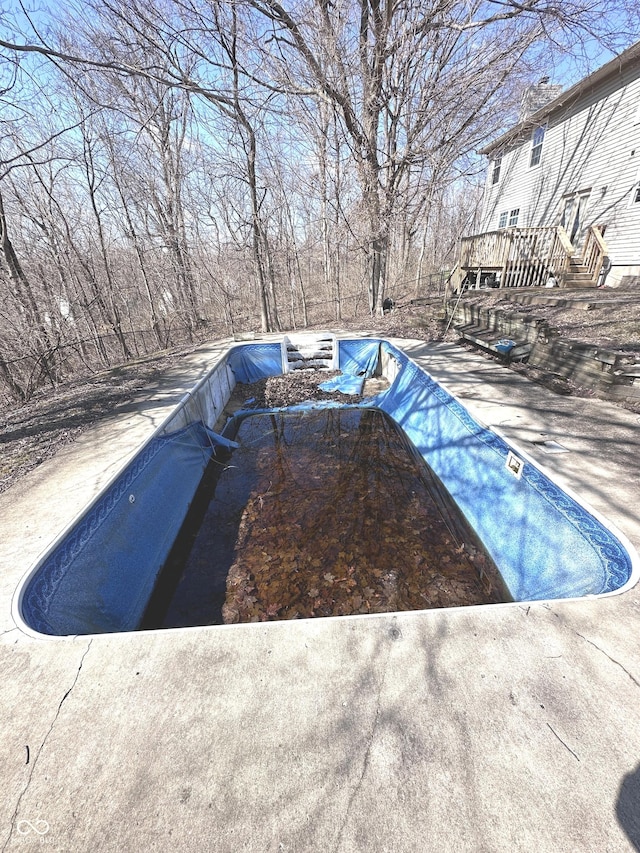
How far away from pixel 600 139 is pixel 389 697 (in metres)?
15.4

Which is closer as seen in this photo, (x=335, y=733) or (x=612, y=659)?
(x=335, y=733)

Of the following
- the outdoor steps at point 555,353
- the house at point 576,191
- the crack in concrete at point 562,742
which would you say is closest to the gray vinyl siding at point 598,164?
the house at point 576,191

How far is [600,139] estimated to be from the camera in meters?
10.3

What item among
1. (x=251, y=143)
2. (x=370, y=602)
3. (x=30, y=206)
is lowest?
(x=370, y=602)

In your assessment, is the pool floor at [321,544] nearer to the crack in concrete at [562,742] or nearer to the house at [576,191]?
the crack in concrete at [562,742]

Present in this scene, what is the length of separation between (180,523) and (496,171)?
20203mm

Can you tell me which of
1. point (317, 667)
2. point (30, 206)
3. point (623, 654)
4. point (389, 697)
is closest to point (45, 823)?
point (317, 667)

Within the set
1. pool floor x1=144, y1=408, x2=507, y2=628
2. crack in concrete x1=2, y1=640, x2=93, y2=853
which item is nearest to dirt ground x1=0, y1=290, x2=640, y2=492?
pool floor x1=144, y1=408, x2=507, y2=628

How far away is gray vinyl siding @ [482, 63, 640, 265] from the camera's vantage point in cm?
937

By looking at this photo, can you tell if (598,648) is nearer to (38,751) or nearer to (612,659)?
(612,659)

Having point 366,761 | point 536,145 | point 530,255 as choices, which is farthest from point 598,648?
point 536,145

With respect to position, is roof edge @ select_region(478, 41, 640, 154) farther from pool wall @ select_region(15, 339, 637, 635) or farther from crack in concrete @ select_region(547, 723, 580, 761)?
crack in concrete @ select_region(547, 723, 580, 761)

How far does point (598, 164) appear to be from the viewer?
34.3 feet

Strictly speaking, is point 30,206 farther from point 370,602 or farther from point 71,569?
point 370,602
